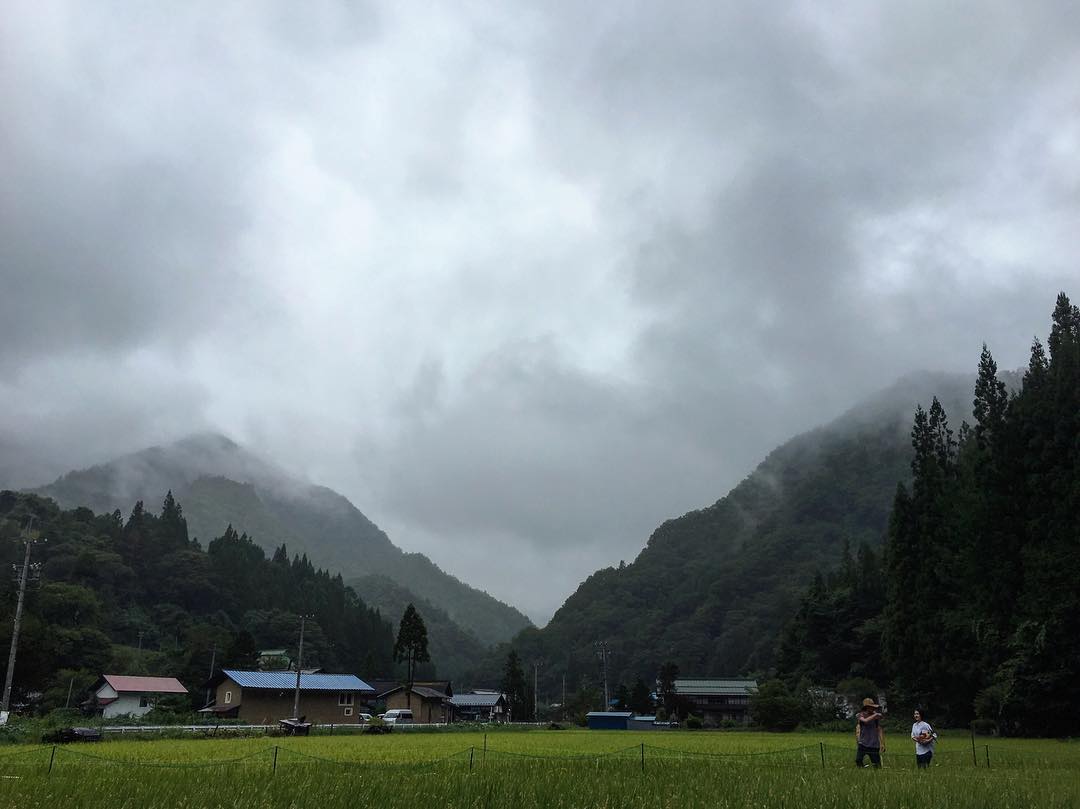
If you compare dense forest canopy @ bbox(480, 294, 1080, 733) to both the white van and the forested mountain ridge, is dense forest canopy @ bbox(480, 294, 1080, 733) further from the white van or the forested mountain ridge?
the white van

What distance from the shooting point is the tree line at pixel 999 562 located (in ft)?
134

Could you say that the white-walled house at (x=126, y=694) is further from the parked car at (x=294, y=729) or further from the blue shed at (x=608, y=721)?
the blue shed at (x=608, y=721)

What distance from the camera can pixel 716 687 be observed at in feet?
318

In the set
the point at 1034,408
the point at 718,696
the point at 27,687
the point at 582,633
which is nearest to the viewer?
the point at 1034,408

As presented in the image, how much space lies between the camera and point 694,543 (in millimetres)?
177375

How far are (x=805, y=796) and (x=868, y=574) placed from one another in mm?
82115

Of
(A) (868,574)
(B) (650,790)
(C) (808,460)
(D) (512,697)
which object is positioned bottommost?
(D) (512,697)

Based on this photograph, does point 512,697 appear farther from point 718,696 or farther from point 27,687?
point 27,687

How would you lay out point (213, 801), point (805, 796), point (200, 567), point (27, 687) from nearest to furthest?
point (213, 801) < point (805, 796) < point (27, 687) < point (200, 567)

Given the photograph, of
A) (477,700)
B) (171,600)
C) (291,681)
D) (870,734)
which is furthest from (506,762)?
(171,600)

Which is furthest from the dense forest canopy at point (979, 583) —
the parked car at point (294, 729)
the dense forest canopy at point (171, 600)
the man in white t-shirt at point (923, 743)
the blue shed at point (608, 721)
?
the dense forest canopy at point (171, 600)

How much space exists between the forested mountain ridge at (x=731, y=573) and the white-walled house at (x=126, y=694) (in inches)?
3342

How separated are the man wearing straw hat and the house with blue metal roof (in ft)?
174

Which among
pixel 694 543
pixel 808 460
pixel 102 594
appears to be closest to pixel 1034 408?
pixel 102 594
